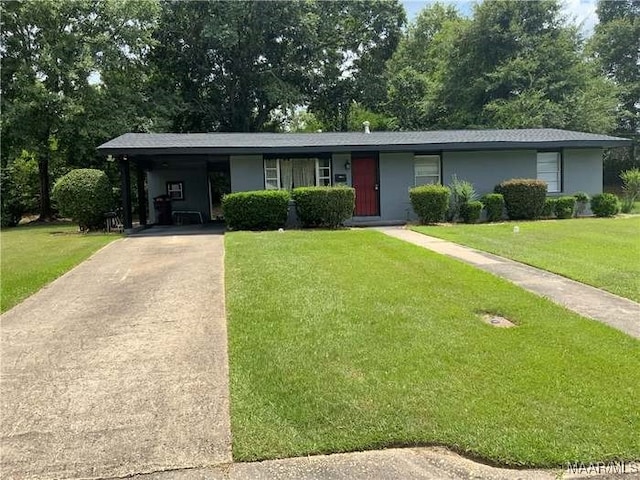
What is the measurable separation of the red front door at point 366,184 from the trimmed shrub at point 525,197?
13.0 feet

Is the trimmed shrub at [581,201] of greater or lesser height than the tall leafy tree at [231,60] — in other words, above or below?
below

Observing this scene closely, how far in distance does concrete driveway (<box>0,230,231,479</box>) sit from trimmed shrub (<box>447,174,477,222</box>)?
9842 millimetres

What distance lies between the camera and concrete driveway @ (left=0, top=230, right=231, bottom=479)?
9.79 ft

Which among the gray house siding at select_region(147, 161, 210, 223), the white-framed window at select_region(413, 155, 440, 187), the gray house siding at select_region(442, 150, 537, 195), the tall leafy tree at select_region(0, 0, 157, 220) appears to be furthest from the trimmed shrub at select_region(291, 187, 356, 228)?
the tall leafy tree at select_region(0, 0, 157, 220)

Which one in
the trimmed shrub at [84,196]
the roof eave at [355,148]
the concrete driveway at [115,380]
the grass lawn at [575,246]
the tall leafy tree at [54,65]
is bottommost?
the concrete driveway at [115,380]

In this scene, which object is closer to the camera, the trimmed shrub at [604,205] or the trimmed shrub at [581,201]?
the trimmed shrub at [604,205]

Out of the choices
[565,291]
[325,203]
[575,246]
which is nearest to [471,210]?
[325,203]

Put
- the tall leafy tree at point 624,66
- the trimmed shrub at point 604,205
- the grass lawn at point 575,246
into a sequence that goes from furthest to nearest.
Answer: the tall leafy tree at point 624,66 → the trimmed shrub at point 604,205 → the grass lawn at point 575,246

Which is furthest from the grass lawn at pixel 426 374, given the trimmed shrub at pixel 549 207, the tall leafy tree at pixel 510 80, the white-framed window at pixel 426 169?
the tall leafy tree at pixel 510 80

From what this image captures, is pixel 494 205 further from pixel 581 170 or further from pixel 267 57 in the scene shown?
pixel 267 57

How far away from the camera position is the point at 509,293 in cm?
596

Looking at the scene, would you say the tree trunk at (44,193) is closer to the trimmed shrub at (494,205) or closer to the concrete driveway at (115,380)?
the concrete driveway at (115,380)

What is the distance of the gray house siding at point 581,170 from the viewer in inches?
669

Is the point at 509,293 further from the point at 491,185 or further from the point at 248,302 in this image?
the point at 491,185
